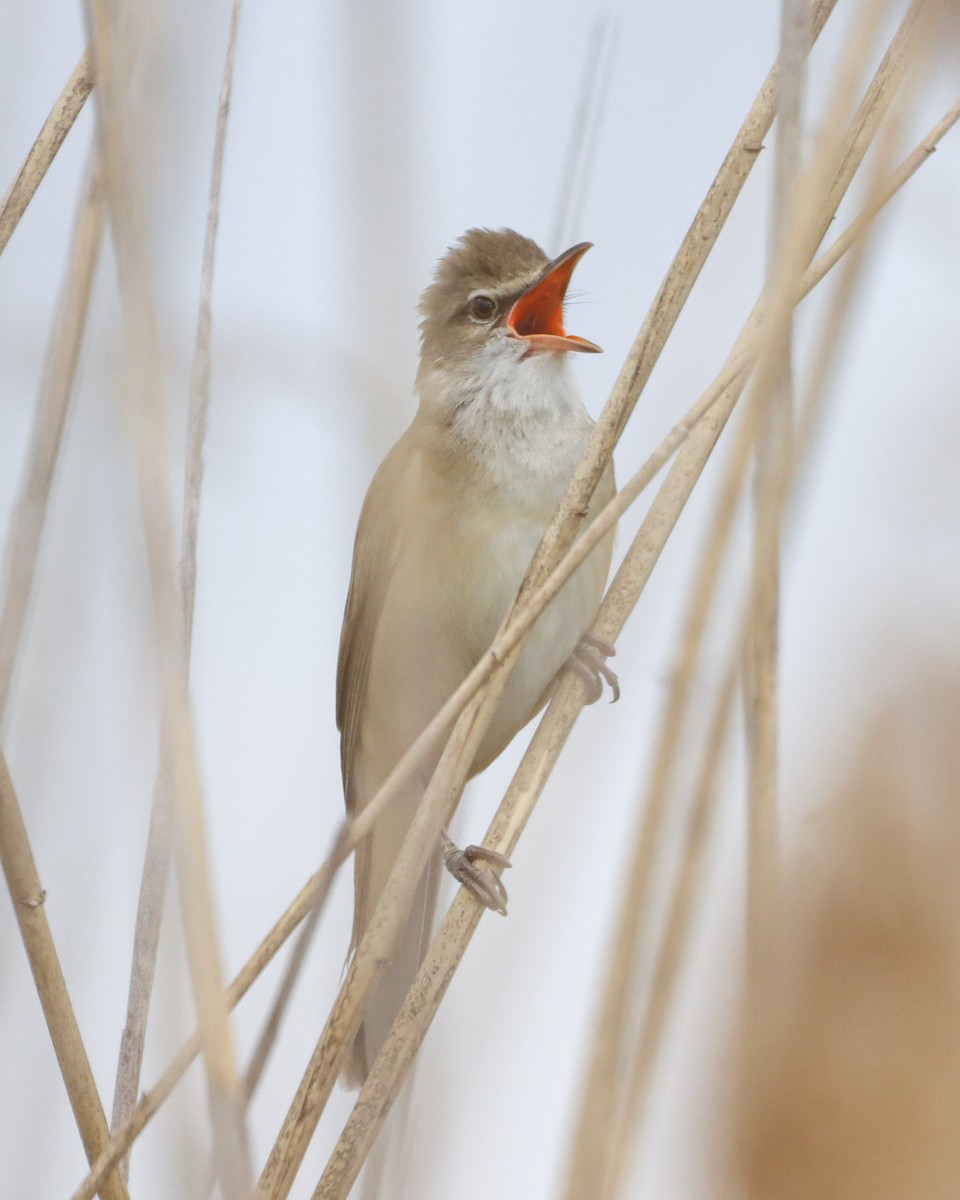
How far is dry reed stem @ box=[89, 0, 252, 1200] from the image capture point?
1.06 metres

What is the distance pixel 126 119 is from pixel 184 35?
0.98 feet

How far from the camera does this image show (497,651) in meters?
1.48

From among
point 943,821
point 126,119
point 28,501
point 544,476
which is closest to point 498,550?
point 544,476

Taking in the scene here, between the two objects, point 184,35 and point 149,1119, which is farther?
point 184,35

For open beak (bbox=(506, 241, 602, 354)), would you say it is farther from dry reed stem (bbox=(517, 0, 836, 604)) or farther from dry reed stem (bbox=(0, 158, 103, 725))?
dry reed stem (bbox=(0, 158, 103, 725))

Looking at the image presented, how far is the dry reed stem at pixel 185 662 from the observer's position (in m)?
1.47

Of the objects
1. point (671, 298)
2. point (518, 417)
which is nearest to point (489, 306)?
point (518, 417)

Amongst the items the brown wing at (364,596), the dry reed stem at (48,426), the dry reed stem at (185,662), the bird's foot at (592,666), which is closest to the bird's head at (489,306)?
the brown wing at (364,596)

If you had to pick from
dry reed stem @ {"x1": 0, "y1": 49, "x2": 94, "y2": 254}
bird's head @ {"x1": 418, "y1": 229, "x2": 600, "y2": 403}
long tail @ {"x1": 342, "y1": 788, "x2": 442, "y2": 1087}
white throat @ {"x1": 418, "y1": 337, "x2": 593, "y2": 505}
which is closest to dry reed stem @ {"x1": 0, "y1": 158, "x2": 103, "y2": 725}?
dry reed stem @ {"x1": 0, "y1": 49, "x2": 94, "y2": 254}

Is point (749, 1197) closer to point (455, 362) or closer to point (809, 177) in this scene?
point (809, 177)

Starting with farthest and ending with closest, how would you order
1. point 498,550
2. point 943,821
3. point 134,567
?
point 498,550 → point 943,821 → point 134,567

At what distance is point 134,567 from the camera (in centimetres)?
158

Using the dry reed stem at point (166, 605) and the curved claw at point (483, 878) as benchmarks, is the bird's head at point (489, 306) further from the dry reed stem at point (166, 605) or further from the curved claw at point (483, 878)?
the dry reed stem at point (166, 605)

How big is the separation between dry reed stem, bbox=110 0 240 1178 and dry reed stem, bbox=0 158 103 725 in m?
A: 0.14
